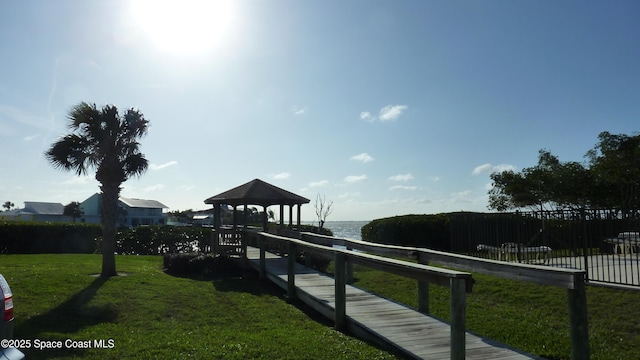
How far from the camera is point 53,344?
5.77 meters

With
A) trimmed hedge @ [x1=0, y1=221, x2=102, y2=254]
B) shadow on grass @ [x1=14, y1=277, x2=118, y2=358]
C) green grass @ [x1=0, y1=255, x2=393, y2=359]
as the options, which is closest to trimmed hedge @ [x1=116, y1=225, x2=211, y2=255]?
trimmed hedge @ [x1=0, y1=221, x2=102, y2=254]

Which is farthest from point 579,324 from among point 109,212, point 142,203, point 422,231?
point 142,203

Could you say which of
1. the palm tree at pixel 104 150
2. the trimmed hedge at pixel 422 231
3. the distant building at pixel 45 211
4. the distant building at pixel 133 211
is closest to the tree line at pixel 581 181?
the trimmed hedge at pixel 422 231

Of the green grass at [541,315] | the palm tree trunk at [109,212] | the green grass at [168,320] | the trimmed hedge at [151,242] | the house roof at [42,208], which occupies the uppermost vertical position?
the house roof at [42,208]

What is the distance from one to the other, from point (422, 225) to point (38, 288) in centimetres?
1664

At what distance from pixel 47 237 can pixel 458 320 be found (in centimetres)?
2307

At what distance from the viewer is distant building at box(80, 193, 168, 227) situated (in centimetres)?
6525

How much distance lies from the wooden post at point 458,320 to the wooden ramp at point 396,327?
0.61 metres

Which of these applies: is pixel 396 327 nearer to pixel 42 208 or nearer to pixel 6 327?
pixel 6 327

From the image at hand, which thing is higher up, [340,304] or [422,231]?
[422,231]

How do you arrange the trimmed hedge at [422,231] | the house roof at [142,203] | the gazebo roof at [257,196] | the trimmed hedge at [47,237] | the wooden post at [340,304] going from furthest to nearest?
the house roof at [142,203]
the trimmed hedge at [422,231]
the trimmed hedge at [47,237]
the gazebo roof at [257,196]
the wooden post at [340,304]

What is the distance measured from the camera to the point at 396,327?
6.24 m

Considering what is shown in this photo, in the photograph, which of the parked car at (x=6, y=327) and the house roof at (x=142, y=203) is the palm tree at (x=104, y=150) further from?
the house roof at (x=142, y=203)

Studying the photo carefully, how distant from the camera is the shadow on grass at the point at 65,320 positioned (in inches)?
237
